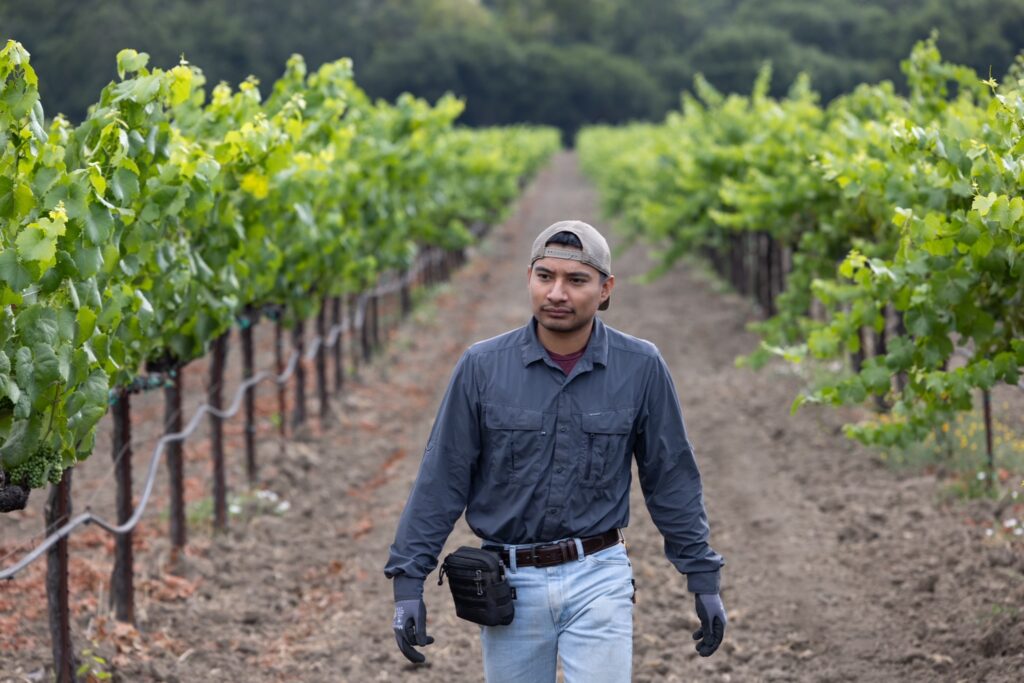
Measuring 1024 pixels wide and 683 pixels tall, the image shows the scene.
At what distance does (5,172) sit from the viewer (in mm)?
4504

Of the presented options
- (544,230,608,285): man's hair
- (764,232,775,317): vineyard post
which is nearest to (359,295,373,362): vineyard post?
(764,232,775,317): vineyard post

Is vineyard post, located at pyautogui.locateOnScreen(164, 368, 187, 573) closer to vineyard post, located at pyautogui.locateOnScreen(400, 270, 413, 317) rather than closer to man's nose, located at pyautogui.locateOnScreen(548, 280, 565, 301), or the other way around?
man's nose, located at pyautogui.locateOnScreen(548, 280, 565, 301)

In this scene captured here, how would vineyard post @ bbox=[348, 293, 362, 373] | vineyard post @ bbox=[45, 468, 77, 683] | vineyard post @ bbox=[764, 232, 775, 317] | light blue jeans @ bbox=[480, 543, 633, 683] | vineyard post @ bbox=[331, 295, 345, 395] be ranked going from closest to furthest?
light blue jeans @ bbox=[480, 543, 633, 683], vineyard post @ bbox=[45, 468, 77, 683], vineyard post @ bbox=[331, 295, 345, 395], vineyard post @ bbox=[348, 293, 362, 373], vineyard post @ bbox=[764, 232, 775, 317]

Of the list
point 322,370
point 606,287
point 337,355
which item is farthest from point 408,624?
point 337,355

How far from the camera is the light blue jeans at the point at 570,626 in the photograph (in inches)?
152

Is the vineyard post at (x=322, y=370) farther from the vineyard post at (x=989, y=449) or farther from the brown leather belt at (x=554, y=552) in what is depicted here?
the brown leather belt at (x=554, y=552)

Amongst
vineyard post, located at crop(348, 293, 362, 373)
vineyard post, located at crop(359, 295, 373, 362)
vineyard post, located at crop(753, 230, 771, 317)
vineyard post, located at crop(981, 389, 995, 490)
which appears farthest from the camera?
vineyard post, located at crop(753, 230, 771, 317)

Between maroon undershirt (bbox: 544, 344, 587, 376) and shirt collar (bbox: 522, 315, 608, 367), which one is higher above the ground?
shirt collar (bbox: 522, 315, 608, 367)

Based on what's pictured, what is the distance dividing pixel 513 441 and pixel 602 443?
278mm

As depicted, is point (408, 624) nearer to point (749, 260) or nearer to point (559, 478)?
point (559, 478)

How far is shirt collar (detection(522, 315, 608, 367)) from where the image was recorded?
4.05 meters

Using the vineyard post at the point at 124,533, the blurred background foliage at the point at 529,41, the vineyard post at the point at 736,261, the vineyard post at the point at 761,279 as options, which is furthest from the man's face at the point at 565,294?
the vineyard post at the point at 736,261

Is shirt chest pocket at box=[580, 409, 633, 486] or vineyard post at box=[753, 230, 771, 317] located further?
vineyard post at box=[753, 230, 771, 317]

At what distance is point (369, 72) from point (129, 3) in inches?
1932
